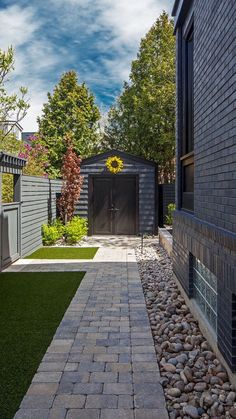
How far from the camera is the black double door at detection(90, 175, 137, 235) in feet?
41.5

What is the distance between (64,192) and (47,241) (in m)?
1.94

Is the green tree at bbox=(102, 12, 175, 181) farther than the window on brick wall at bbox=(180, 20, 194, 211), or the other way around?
the green tree at bbox=(102, 12, 175, 181)

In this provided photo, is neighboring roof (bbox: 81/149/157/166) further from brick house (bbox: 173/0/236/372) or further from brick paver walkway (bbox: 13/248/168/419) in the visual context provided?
brick paver walkway (bbox: 13/248/168/419)

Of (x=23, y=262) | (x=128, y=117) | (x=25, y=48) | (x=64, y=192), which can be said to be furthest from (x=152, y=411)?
(x=128, y=117)

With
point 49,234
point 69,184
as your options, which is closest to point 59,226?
point 49,234

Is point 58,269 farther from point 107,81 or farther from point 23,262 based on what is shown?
point 107,81

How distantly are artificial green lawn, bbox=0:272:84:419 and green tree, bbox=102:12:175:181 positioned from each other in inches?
562

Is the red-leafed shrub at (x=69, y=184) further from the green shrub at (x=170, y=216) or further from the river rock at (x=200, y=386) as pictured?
the river rock at (x=200, y=386)

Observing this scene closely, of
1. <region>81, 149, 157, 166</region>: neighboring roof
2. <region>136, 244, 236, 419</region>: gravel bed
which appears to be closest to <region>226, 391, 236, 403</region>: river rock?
<region>136, 244, 236, 419</region>: gravel bed

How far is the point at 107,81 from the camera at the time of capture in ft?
83.1

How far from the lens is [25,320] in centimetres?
433

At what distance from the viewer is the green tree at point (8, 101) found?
12235 millimetres

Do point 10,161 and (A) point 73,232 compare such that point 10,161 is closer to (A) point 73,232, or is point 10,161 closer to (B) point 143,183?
(A) point 73,232

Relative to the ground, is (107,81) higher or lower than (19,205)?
higher
